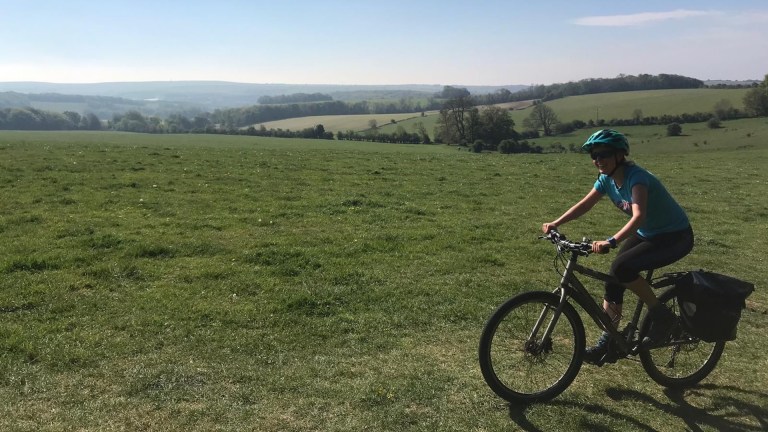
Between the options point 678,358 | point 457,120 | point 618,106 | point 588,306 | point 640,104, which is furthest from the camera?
point 618,106

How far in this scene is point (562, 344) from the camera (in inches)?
194

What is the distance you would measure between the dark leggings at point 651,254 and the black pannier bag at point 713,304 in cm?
35

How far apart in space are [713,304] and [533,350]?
177cm

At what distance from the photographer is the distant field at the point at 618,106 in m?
72.9

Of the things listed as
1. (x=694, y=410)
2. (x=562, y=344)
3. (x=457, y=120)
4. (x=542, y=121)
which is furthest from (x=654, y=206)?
(x=542, y=121)

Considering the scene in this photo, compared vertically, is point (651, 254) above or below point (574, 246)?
below

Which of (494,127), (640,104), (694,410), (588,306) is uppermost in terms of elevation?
(640,104)

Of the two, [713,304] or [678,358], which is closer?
[713,304]

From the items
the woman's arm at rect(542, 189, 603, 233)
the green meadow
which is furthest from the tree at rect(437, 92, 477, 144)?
the woman's arm at rect(542, 189, 603, 233)

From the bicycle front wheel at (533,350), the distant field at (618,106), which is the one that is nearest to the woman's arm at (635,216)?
the bicycle front wheel at (533,350)

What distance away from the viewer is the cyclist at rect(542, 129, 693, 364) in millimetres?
4668

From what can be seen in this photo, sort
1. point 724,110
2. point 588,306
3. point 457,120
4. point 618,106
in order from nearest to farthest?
point 588,306 < point 457,120 < point 724,110 < point 618,106

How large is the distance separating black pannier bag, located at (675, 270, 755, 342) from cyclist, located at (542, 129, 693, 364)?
0.74 feet

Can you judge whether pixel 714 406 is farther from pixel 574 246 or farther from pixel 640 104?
pixel 640 104
